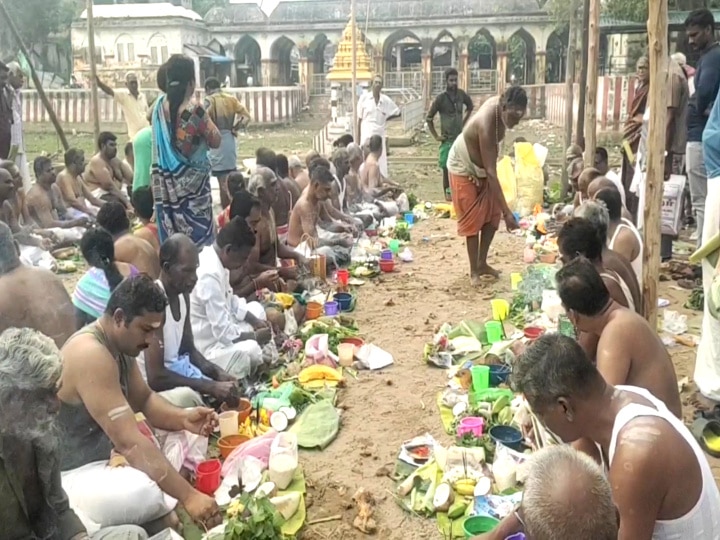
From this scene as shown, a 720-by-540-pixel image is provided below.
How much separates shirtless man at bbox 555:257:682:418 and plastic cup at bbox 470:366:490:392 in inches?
72.6

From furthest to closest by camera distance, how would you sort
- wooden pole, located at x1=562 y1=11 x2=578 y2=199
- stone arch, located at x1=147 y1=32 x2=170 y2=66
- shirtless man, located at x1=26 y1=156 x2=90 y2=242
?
stone arch, located at x1=147 y1=32 x2=170 y2=66
wooden pole, located at x1=562 y1=11 x2=578 y2=199
shirtless man, located at x1=26 y1=156 x2=90 y2=242

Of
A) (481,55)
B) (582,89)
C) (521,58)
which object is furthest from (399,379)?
(481,55)

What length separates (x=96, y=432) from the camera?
3576mm

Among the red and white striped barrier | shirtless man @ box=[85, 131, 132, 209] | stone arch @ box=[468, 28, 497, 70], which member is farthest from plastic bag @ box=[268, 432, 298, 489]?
stone arch @ box=[468, 28, 497, 70]

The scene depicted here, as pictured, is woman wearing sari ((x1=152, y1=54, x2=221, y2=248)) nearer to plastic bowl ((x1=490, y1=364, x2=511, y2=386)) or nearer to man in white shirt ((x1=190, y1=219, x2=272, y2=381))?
man in white shirt ((x1=190, y1=219, x2=272, y2=381))

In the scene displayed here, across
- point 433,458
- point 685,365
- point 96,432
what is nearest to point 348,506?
point 433,458

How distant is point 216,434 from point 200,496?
1.06 m

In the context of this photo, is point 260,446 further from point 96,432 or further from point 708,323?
point 708,323

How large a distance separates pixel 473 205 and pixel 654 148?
3.15 meters

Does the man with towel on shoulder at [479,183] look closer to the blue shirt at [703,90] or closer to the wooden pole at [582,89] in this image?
the blue shirt at [703,90]

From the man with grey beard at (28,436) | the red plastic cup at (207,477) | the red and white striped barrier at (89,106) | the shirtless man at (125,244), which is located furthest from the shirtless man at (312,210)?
the red and white striped barrier at (89,106)

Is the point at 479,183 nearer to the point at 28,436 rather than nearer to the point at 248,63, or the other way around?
the point at 28,436

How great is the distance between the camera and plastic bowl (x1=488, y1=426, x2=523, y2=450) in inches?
167

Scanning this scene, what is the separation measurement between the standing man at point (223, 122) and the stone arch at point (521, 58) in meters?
22.7
